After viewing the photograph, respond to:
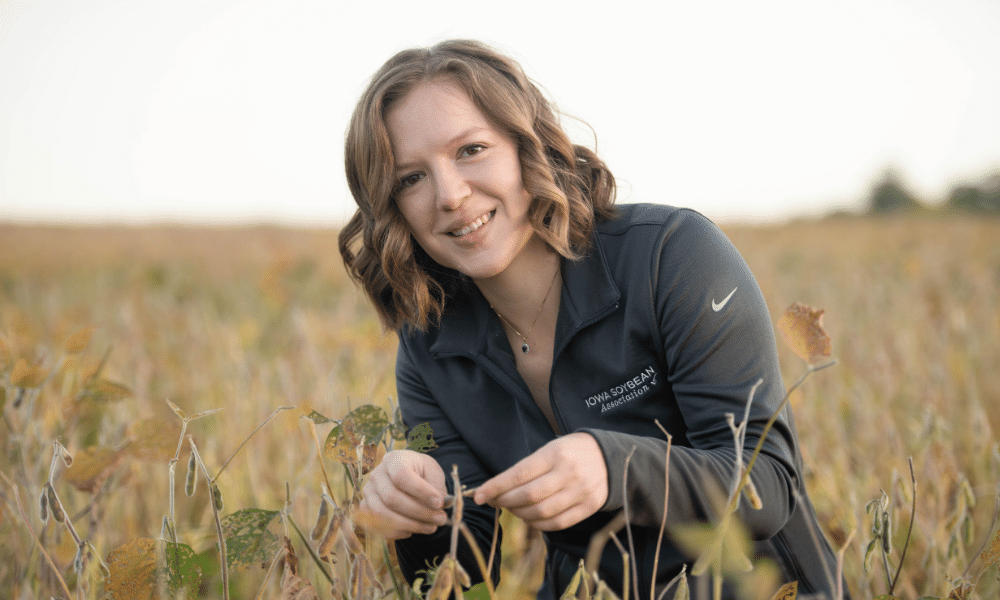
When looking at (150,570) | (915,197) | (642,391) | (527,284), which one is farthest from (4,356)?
(915,197)

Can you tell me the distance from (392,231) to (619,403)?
2.16ft

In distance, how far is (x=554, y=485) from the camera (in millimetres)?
817

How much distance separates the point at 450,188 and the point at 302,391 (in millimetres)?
2049

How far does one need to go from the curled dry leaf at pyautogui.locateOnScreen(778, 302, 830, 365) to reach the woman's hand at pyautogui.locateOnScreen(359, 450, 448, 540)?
51 centimetres

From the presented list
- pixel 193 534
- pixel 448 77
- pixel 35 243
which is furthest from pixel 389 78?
pixel 35 243

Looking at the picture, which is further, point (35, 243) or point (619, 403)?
point (35, 243)

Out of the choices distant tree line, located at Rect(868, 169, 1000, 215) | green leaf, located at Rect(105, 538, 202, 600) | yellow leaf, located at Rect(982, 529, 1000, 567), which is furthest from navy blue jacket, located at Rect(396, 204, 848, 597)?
distant tree line, located at Rect(868, 169, 1000, 215)

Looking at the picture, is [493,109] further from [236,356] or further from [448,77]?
[236,356]

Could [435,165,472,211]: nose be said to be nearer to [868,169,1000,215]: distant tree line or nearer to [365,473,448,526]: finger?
[365,473,448,526]: finger

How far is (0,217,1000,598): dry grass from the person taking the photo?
1412mm

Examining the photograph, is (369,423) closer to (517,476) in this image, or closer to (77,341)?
(517,476)

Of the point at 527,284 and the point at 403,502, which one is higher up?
the point at 527,284

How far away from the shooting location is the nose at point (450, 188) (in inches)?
52.2

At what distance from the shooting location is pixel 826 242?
9469mm
